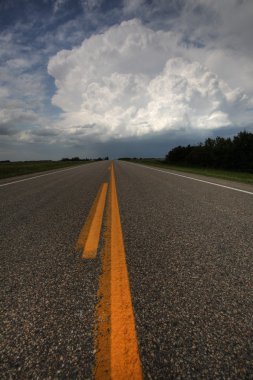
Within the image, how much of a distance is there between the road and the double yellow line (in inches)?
1.6

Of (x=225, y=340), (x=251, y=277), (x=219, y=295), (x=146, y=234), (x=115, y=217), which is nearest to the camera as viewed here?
(x=225, y=340)

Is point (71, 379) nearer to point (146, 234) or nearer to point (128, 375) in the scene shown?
point (128, 375)

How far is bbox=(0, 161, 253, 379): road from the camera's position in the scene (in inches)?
48.8

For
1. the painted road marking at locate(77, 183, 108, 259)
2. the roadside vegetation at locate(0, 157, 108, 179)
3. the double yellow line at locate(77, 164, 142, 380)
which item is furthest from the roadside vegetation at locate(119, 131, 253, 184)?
the double yellow line at locate(77, 164, 142, 380)

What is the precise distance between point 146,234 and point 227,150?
47864 mm

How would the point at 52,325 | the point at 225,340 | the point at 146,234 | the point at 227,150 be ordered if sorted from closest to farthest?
the point at 225,340 < the point at 52,325 < the point at 146,234 < the point at 227,150

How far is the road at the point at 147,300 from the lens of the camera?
1238 millimetres

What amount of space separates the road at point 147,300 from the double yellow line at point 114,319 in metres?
0.04

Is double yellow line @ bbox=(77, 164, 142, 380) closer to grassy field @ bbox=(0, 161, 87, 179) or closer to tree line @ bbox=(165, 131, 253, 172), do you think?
grassy field @ bbox=(0, 161, 87, 179)

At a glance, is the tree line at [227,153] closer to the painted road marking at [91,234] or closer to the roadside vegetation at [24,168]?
the roadside vegetation at [24,168]

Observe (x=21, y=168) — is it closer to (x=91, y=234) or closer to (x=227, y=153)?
(x=91, y=234)

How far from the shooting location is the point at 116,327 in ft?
4.78

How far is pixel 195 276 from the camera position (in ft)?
6.91

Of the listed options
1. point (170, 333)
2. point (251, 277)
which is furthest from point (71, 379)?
point (251, 277)
